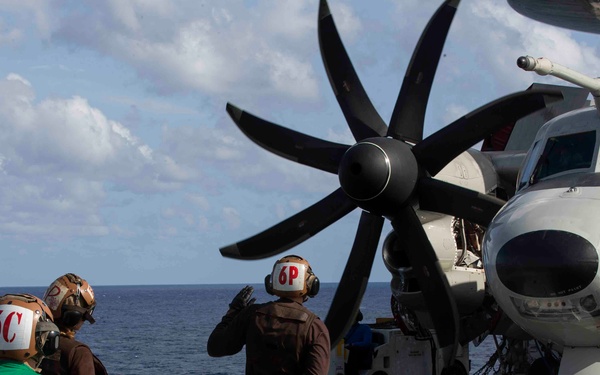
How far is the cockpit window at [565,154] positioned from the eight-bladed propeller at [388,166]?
4.65 ft

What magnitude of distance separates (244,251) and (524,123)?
489 cm

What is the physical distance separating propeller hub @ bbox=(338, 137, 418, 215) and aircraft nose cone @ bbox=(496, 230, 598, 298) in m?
3.25

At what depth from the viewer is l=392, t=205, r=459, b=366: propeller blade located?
11.5 meters

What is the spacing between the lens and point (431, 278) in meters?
11.7

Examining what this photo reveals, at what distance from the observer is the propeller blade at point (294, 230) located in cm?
1269

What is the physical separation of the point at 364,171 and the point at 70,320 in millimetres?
6538

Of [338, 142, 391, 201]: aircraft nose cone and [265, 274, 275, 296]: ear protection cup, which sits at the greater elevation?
[338, 142, 391, 201]: aircraft nose cone

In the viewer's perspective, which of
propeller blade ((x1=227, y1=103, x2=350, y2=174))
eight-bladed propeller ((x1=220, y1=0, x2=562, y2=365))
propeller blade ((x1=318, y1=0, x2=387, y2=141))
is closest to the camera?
eight-bladed propeller ((x1=220, y1=0, x2=562, y2=365))

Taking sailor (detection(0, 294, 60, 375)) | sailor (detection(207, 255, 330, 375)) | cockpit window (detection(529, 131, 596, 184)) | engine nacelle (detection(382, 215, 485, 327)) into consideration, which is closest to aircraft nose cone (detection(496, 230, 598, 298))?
cockpit window (detection(529, 131, 596, 184))

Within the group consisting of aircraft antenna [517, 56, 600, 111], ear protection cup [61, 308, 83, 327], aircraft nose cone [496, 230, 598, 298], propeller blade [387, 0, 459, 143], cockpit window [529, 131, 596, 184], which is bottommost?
ear protection cup [61, 308, 83, 327]

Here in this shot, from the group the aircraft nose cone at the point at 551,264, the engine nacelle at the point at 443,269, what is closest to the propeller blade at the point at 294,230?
the engine nacelle at the point at 443,269

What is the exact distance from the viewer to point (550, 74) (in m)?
8.84

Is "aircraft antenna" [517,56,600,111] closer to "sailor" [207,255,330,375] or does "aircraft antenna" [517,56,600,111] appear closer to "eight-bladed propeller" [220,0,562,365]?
"eight-bladed propeller" [220,0,562,365]

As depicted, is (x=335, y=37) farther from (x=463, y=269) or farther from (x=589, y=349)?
(x=589, y=349)
